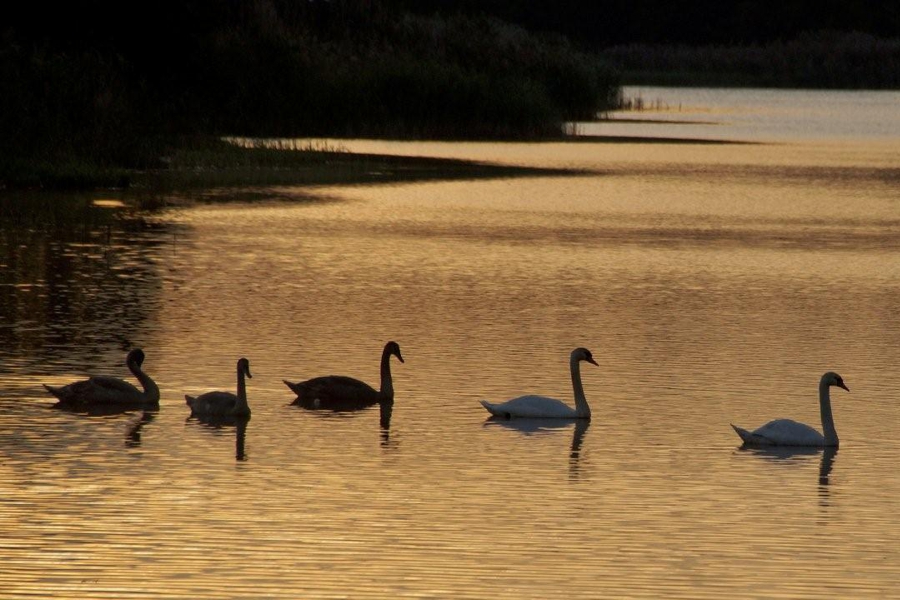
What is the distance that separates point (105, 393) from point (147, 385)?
Answer: 0.99ft

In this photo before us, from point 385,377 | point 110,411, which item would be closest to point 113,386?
point 110,411

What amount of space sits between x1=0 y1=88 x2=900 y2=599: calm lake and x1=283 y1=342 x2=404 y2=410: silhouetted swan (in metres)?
0.16

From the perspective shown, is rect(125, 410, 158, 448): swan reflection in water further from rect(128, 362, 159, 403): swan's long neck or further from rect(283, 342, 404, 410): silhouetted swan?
rect(283, 342, 404, 410): silhouetted swan

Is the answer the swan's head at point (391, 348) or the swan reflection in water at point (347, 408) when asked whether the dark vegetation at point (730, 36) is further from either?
the swan reflection in water at point (347, 408)

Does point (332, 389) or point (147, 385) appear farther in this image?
point (332, 389)

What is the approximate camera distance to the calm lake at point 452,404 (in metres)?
10.3

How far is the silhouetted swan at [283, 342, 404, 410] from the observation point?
14.9 m

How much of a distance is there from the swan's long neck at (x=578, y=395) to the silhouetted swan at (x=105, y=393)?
2964 mm

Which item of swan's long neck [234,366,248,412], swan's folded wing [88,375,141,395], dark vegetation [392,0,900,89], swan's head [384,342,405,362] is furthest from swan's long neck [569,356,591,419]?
dark vegetation [392,0,900,89]

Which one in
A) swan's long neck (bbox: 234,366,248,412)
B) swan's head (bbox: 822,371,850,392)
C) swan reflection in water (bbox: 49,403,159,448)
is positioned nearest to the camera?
swan's head (bbox: 822,371,850,392)

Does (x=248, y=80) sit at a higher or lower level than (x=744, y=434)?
higher

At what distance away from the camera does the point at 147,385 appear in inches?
579

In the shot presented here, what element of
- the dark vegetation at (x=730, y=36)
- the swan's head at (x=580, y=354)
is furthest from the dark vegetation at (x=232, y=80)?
the dark vegetation at (x=730, y=36)

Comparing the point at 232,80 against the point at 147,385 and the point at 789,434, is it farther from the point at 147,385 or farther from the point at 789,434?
the point at 789,434
